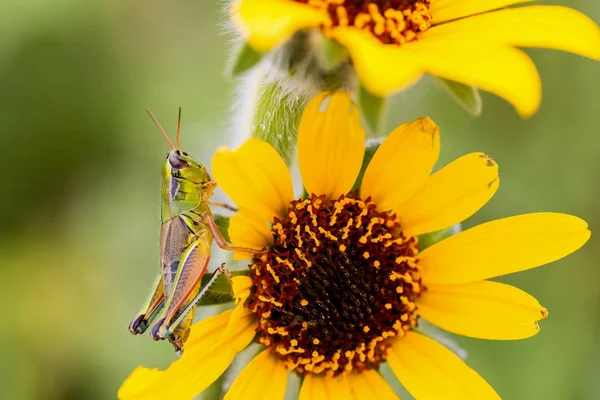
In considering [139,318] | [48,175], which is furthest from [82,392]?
[139,318]

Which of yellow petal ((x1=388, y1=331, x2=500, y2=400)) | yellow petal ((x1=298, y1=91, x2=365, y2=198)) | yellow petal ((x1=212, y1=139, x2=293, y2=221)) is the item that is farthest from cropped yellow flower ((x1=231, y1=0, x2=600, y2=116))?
yellow petal ((x1=388, y1=331, x2=500, y2=400))

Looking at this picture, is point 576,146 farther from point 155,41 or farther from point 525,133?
point 155,41

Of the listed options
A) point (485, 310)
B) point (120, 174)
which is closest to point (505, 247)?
point (485, 310)

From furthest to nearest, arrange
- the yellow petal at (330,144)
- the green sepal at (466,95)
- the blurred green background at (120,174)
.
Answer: the blurred green background at (120,174) < the yellow petal at (330,144) < the green sepal at (466,95)

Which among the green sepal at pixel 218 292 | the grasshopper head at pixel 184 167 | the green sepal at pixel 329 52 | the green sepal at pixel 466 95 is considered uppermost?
the green sepal at pixel 329 52

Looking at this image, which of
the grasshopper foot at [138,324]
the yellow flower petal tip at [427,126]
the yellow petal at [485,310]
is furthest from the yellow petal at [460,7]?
the grasshopper foot at [138,324]

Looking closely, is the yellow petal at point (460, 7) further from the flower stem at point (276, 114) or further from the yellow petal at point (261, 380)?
the yellow petal at point (261, 380)

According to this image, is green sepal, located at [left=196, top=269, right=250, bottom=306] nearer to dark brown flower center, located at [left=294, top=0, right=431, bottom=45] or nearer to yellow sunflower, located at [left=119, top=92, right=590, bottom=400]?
yellow sunflower, located at [left=119, top=92, right=590, bottom=400]
